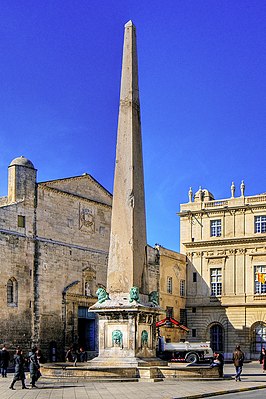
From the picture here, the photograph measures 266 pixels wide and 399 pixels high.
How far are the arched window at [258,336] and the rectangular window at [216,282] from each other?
11.4ft

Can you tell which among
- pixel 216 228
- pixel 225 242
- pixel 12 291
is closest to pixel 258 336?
pixel 225 242

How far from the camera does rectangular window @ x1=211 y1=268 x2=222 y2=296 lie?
5041cm

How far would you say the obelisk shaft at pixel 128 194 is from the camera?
20984 mm

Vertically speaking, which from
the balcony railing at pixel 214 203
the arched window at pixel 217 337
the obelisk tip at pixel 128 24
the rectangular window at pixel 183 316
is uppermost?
the obelisk tip at pixel 128 24

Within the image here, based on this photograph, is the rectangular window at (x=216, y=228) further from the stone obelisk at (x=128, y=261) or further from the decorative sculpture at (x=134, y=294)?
the decorative sculpture at (x=134, y=294)

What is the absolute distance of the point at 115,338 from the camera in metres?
20.7

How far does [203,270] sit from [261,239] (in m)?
5.02

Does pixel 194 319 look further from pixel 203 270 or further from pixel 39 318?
pixel 39 318

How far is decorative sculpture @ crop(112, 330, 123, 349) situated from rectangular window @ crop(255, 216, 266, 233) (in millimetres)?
29598

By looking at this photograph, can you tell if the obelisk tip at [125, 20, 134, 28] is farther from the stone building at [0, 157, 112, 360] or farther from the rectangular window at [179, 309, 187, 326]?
the rectangular window at [179, 309, 187, 326]

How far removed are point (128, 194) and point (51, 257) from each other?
54.7 feet

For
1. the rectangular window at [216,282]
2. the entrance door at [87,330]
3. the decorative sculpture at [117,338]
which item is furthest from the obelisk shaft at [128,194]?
the rectangular window at [216,282]

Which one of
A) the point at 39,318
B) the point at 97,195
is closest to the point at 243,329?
the point at 97,195

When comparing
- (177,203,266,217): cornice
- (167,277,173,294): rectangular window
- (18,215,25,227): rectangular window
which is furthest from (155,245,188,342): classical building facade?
(18,215,25,227): rectangular window
